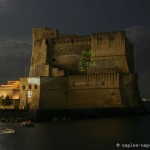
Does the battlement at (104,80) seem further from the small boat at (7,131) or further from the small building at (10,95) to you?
the small boat at (7,131)

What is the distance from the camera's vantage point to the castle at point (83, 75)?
172ft

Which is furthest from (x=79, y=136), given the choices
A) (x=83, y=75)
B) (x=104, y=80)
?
(x=83, y=75)

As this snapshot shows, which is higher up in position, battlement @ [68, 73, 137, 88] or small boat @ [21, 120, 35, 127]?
battlement @ [68, 73, 137, 88]

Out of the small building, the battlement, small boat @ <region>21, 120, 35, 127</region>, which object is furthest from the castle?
small boat @ <region>21, 120, 35, 127</region>

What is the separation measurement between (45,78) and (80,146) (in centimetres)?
2209

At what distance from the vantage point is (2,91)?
58.0 meters

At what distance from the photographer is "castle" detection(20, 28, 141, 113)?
172ft

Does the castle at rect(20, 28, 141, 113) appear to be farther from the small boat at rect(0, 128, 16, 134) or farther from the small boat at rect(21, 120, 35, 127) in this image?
the small boat at rect(0, 128, 16, 134)

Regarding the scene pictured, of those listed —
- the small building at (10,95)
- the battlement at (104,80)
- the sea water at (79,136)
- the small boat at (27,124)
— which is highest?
the battlement at (104,80)

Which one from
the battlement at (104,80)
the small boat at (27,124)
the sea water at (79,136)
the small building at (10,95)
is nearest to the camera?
the sea water at (79,136)

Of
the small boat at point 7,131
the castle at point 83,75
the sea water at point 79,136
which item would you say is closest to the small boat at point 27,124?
the sea water at point 79,136

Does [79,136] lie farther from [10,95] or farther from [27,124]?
[10,95]

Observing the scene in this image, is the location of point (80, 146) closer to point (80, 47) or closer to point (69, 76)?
point (69, 76)

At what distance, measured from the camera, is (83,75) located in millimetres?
54594
